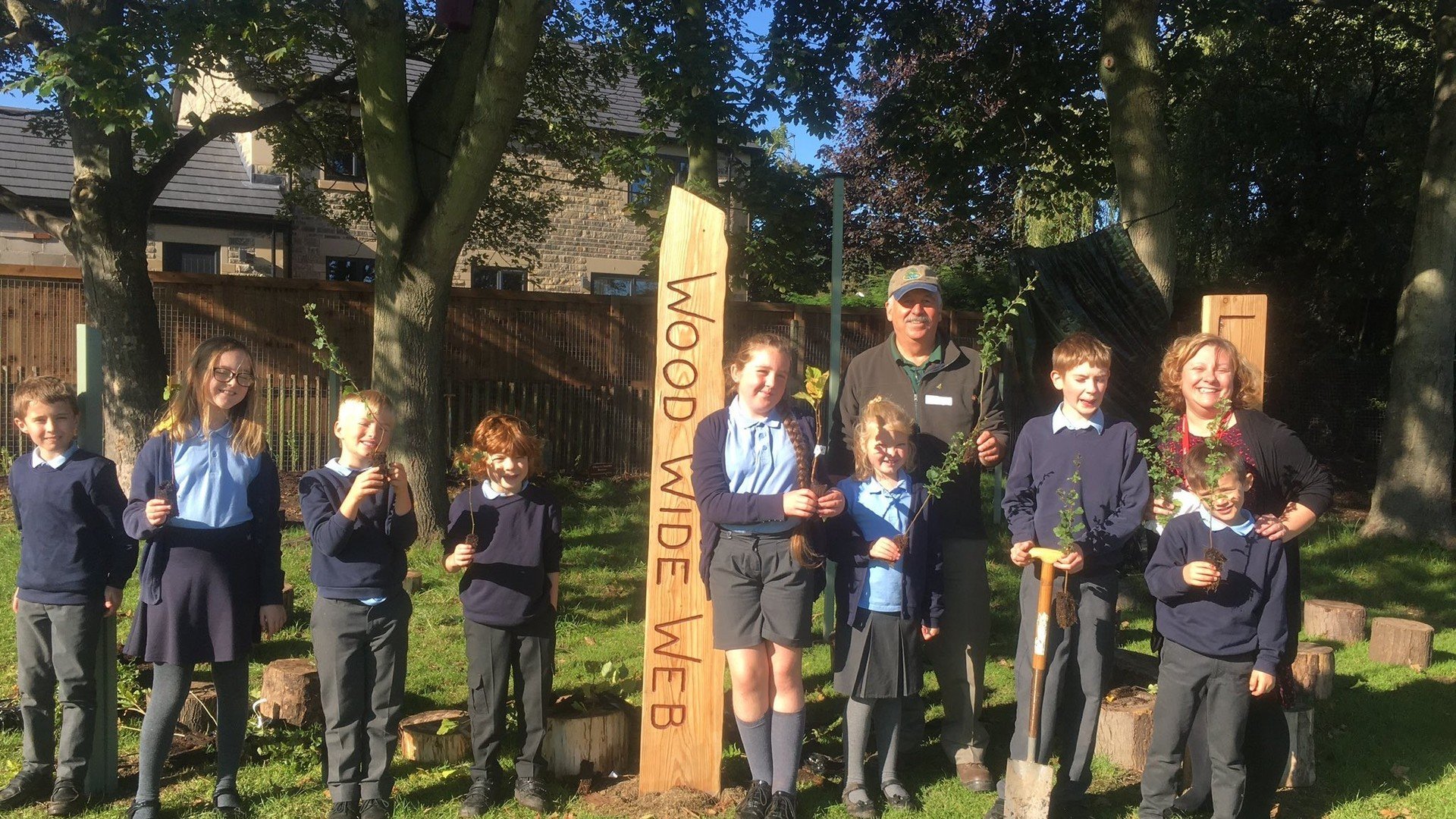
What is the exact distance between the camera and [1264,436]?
385cm

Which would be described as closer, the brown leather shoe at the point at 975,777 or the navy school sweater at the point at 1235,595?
the navy school sweater at the point at 1235,595

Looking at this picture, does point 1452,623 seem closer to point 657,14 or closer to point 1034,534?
point 1034,534

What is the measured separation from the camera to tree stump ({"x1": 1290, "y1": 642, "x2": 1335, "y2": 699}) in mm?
5156

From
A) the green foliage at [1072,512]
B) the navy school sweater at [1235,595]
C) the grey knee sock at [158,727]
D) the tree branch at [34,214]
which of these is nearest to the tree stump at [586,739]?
the grey knee sock at [158,727]

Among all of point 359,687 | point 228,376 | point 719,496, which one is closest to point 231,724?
point 359,687

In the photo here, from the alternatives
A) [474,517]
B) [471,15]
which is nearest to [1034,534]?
[474,517]

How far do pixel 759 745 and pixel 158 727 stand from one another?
2.13 m

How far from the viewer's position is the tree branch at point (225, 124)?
8.97 m

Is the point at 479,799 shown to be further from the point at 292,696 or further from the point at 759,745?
the point at 292,696

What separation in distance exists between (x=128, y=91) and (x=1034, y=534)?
5.98 meters

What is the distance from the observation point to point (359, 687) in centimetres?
385

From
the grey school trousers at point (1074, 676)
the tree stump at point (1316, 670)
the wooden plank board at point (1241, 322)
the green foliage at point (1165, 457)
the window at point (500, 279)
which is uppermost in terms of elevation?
the window at point (500, 279)

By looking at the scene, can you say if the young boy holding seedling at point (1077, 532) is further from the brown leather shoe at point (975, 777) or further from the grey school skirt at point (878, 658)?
the grey school skirt at point (878, 658)

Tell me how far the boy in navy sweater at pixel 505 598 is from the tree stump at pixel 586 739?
130mm
